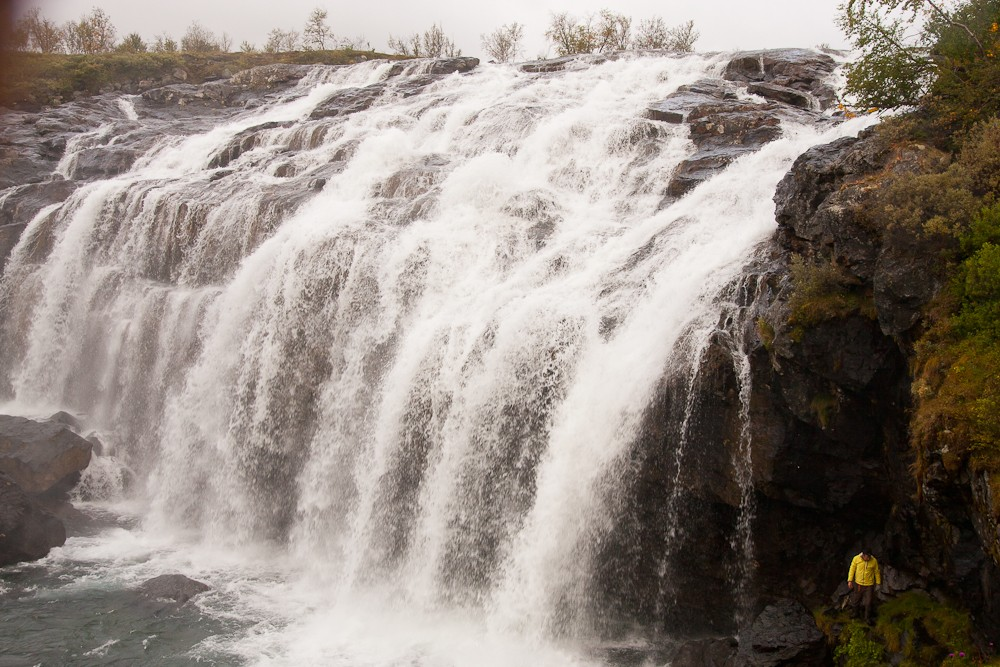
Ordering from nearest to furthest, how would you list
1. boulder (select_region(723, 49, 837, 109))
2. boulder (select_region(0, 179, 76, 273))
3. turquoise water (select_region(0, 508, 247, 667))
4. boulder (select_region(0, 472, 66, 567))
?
turquoise water (select_region(0, 508, 247, 667)) → boulder (select_region(0, 472, 66, 567)) → boulder (select_region(723, 49, 837, 109)) → boulder (select_region(0, 179, 76, 273))

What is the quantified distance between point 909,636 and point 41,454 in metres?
20.2

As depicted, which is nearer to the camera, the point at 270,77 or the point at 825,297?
the point at 825,297

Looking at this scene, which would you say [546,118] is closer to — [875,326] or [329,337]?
[329,337]

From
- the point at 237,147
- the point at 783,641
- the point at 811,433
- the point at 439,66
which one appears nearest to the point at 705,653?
the point at 783,641

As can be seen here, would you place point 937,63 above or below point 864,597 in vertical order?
above

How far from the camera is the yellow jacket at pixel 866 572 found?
12.1 meters

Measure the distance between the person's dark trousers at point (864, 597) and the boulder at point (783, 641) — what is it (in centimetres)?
72

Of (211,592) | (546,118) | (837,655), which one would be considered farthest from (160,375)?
(837,655)

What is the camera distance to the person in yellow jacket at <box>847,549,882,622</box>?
12.1 meters

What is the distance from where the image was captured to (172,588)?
1673cm

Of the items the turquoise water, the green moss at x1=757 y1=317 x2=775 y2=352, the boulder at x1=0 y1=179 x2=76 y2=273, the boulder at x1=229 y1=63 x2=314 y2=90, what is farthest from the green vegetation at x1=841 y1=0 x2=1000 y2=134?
the boulder at x1=229 y1=63 x2=314 y2=90

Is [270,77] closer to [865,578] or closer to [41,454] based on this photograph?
[41,454]

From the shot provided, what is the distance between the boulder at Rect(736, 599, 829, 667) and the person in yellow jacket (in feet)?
2.78

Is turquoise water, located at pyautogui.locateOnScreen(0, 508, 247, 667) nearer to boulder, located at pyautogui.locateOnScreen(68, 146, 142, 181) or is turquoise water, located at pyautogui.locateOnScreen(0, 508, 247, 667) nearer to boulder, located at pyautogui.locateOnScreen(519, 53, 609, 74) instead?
boulder, located at pyautogui.locateOnScreen(68, 146, 142, 181)
